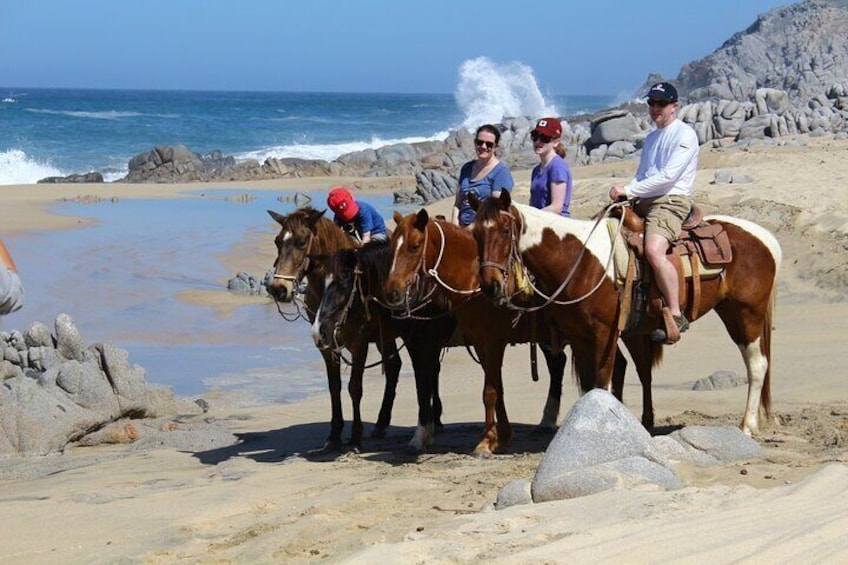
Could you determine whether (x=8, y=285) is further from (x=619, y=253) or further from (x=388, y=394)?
(x=388, y=394)

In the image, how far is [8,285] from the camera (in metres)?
4.70

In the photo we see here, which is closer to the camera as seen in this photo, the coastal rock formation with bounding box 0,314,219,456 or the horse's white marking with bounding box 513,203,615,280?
the horse's white marking with bounding box 513,203,615,280

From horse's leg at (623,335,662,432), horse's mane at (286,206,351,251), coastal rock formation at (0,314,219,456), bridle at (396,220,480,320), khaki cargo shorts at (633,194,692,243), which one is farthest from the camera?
coastal rock formation at (0,314,219,456)

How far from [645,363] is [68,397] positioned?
15.7 ft

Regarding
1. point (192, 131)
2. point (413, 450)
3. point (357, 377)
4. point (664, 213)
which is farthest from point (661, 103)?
point (192, 131)

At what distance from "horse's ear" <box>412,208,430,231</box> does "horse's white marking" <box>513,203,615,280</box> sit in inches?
23.3

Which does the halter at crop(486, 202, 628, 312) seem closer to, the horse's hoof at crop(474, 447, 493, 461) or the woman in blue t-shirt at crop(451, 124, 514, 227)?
the woman in blue t-shirt at crop(451, 124, 514, 227)

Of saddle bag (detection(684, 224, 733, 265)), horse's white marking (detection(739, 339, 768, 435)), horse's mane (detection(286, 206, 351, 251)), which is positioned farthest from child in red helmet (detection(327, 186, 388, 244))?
horse's white marking (detection(739, 339, 768, 435))

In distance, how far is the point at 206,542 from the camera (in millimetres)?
6867

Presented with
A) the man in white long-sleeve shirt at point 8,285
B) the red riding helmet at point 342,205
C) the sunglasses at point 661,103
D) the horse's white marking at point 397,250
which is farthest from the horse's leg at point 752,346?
the man in white long-sleeve shirt at point 8,285

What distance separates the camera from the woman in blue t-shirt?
30.6ft

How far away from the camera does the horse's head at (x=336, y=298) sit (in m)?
8.91

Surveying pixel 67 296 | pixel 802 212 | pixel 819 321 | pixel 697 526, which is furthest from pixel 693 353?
pixel 67 296

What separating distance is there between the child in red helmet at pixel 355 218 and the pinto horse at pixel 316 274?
0.26m
